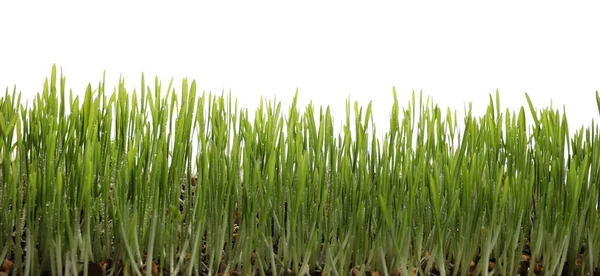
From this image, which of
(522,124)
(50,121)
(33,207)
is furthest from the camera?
(522,124)

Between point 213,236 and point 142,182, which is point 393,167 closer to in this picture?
point 213,236

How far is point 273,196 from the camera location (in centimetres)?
215

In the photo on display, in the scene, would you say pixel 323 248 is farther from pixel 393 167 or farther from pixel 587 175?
pixel 587 175

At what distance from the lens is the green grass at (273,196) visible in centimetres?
208

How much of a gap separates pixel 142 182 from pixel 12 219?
363mm

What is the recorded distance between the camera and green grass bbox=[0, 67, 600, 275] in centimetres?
208

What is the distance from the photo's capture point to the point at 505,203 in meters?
2.21

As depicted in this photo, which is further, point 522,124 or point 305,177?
point 522,124

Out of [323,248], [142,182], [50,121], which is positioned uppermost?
[50,121]

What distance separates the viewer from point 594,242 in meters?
2.25

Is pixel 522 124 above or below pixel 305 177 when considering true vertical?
above

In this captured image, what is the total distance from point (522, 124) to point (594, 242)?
400 millimetres

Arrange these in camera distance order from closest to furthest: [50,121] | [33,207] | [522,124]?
[33,207], [50,121], [522,124]

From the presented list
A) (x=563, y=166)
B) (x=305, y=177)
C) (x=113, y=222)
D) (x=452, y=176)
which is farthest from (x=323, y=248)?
(x=563, y=166)
